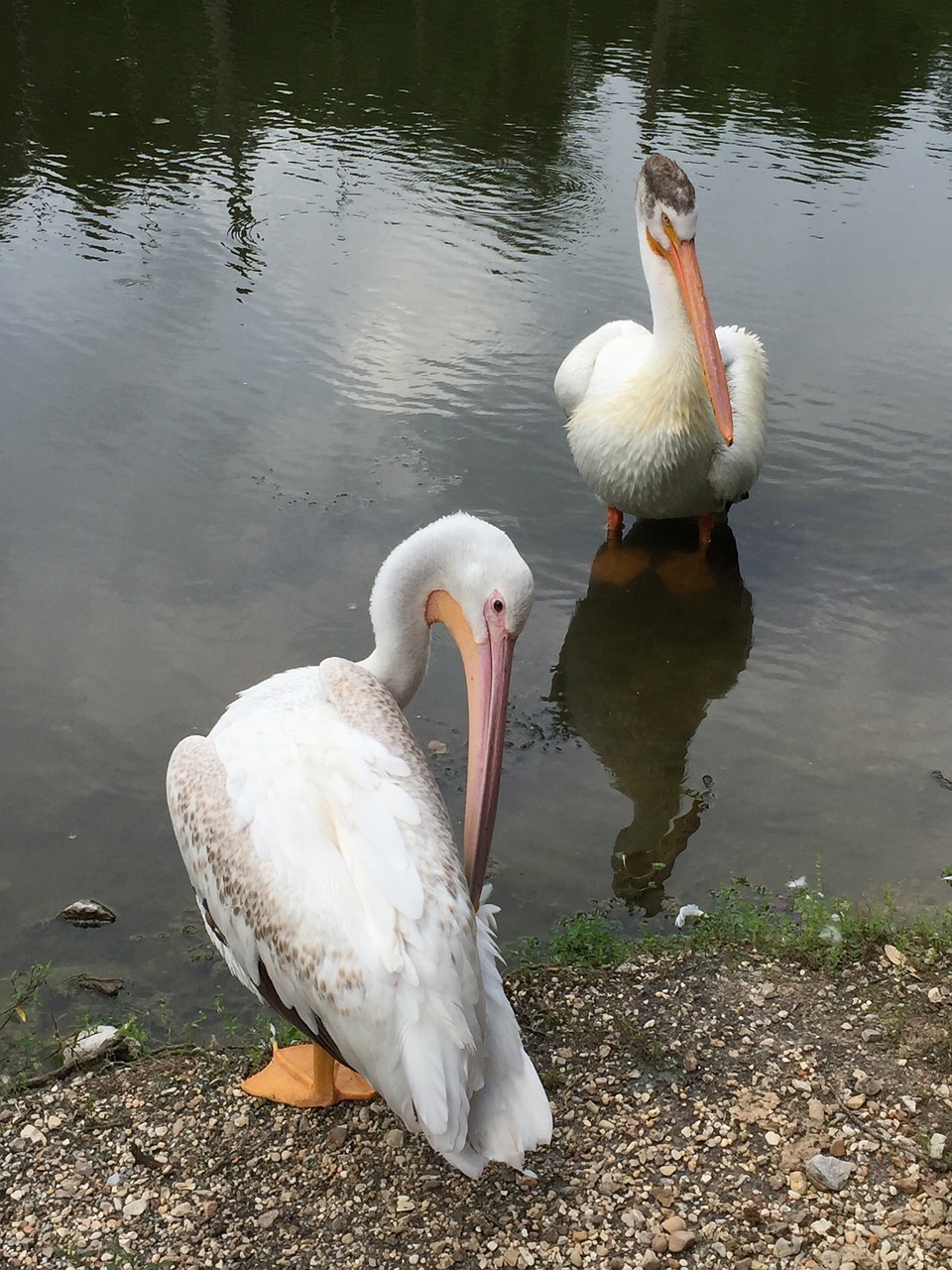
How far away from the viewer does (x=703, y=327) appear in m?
5.15

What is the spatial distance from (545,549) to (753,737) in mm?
1566

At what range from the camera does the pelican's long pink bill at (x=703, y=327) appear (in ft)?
16.5

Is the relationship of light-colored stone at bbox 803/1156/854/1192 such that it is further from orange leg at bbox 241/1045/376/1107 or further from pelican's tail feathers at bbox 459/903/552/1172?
orange leg at bbox 241/1045/376/1107

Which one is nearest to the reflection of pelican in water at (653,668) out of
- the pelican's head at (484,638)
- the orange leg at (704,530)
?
the orange leg at (704,530)

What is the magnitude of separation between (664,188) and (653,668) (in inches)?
83.6

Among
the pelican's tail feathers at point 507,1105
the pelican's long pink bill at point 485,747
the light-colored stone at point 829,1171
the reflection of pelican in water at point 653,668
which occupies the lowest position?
the reflection of pelican in water at point 653,668

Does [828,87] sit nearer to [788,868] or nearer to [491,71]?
[491,71]

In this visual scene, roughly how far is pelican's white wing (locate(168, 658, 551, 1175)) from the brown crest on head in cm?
310

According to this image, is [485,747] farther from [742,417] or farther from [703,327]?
[742,417]

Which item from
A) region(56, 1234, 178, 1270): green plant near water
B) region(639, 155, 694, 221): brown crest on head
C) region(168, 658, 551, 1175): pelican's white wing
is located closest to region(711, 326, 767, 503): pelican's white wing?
region(639, 155, 694, 221): brown crest on head

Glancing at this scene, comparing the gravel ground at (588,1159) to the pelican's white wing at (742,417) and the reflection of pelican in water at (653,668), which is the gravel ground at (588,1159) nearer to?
the reflection of pelican in water at (653,668)

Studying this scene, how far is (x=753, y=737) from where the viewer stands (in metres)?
4.63

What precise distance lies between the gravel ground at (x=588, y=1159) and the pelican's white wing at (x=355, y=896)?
33 cm

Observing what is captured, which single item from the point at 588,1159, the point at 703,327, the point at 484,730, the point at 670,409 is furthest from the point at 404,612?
the point at 703,327
